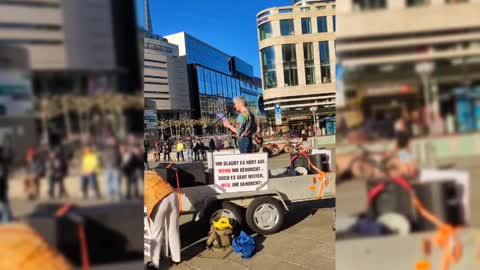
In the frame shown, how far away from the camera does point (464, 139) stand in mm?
574

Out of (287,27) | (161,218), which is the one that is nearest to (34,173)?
(287,27)

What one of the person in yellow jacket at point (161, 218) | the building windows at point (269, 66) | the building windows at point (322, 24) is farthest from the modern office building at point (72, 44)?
the person in yellow jacket at point (161, 218)

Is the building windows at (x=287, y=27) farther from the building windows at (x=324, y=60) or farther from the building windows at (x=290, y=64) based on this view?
the building windows at (x=324, y=60)

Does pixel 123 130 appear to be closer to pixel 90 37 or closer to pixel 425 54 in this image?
pixel 90 37

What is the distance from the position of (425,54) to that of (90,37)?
1.59ft

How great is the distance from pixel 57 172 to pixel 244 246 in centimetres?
263

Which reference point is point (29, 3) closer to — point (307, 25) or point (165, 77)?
point (307, 25)

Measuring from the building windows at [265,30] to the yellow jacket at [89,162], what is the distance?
1.07m

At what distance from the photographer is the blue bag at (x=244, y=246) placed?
2895 mm

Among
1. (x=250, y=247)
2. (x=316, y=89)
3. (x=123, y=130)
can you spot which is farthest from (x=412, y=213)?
(x=250, y=247)

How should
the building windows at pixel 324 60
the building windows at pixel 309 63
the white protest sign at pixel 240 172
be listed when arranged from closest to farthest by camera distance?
the building windows at pixel 324 60 → the building windows at pixel 309 63 → the white protest sign at pixel 240 172

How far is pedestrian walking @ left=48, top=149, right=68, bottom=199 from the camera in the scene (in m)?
0.52

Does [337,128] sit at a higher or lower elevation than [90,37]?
lower

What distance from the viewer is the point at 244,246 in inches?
118
